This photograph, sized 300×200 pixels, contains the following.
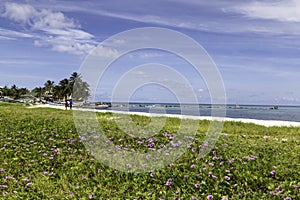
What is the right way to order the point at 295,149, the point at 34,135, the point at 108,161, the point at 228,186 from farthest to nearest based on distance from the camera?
1. the point at 34,135
2. the point at 295,149
3. the point at 108,161
4. the point at 228,186

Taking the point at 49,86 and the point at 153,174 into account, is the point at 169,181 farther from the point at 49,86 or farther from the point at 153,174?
the point at 49,86

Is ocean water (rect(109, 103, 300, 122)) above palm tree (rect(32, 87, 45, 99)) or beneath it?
beneath

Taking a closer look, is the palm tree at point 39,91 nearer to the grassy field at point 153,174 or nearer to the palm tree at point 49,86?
the palm tree at point 49,86

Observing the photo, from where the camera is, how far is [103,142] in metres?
10.6

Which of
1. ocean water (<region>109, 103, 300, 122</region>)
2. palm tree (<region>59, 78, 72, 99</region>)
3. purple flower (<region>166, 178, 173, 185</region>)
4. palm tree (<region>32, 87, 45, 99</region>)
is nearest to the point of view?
purple flower (<region>166, 178, 173, 185</region>)

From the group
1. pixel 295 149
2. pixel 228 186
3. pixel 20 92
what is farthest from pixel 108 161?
pixel 20 92

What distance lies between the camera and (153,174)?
7.74 meters

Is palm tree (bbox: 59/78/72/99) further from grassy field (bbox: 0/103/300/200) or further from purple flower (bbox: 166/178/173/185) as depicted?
purple flower (bbox: 166/178/173/185)

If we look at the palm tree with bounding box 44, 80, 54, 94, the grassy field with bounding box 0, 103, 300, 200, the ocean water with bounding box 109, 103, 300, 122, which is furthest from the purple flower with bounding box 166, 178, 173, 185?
the palm tree with bounding box 44, 80, 54, 94

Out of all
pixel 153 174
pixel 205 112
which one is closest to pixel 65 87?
pixel 205 112

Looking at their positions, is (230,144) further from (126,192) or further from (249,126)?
(249,126)

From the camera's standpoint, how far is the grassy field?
6789mm

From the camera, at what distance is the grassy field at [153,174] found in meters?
6.79

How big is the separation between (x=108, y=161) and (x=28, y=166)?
223cm
